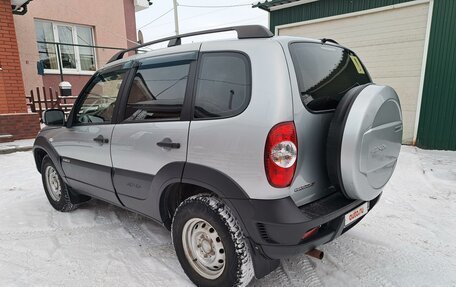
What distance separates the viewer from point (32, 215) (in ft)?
11.9

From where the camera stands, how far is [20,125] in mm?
7062

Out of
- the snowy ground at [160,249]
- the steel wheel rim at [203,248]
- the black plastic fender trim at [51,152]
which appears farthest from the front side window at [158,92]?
the black plastic fender trim at [51,152]

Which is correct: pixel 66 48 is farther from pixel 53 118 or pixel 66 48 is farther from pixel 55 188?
pixel 53 118

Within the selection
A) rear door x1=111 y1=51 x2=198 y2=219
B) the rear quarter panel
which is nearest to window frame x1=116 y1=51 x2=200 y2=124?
rear door x1=111 y1=51 x2=198 y2=219

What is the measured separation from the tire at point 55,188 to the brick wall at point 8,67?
4.07 m

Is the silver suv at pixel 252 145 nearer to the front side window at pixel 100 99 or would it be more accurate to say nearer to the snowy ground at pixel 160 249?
the front side window at pixel 100 99

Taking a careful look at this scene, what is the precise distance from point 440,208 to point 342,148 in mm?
2695

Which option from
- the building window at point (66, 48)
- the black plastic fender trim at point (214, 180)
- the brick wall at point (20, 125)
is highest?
the building window at point (66, 48)

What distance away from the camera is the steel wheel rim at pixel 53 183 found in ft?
12.4

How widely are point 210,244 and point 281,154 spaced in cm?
91

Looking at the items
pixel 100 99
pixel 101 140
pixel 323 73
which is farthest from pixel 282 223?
pixel 100 99

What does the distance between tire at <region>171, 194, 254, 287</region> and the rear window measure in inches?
37.4

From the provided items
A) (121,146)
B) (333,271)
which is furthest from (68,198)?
(333,271)

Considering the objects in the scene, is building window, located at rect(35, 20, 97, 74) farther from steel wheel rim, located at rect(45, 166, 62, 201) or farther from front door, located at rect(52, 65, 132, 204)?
front door, located at rect(52, 65, 132, 204)
